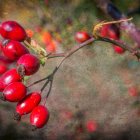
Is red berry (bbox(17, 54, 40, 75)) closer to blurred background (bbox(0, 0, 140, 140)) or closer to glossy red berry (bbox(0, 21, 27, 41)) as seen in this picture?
glossy red berry (bbox(0, 21, 27, 41))

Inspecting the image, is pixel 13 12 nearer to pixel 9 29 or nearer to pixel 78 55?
pixel 78 55

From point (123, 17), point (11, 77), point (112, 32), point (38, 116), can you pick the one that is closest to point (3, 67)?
point (11, 77)

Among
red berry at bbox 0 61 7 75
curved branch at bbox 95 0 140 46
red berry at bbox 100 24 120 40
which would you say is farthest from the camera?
red berry at bbox 100 24 120 40

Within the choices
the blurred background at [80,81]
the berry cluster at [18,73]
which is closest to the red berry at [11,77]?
the berry cluster at [18,73]

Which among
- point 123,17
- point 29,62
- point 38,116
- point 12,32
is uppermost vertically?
point 123,17

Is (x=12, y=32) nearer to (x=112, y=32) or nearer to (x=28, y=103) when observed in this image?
(x=28, y=103)

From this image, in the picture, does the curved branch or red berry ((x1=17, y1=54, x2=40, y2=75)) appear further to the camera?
the curved branch

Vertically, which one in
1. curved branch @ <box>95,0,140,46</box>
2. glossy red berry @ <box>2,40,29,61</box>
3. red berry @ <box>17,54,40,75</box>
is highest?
curved branch @ <box>95,0,140,46</box>

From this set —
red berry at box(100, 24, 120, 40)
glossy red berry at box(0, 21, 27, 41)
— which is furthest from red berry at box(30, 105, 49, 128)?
red berry at box(100, 24, 120, 40)
